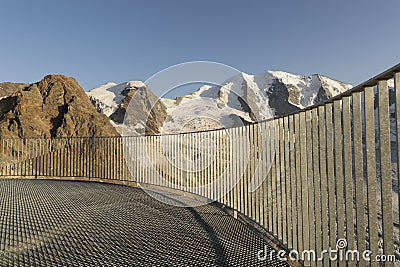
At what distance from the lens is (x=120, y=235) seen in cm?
248

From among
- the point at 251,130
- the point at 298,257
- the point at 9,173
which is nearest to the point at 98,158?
the point at 9,173

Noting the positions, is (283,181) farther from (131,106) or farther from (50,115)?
(131,106)

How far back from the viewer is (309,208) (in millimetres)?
1602

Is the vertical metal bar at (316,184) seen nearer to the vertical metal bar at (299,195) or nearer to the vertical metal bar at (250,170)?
the vertical metal bar at (299,195)

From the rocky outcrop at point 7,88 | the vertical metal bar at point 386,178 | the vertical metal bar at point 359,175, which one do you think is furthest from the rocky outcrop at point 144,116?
the rocky outcrop at point 7,88

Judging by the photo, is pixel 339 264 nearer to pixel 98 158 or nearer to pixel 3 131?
pixel 98 158

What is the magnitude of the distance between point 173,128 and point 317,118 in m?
5.33

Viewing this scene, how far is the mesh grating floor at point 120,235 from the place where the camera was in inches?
76.5

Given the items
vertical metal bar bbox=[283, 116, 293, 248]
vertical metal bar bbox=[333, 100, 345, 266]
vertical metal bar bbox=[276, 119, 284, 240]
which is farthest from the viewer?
vertical metal bar bbox=[276, 119, 284, 240]

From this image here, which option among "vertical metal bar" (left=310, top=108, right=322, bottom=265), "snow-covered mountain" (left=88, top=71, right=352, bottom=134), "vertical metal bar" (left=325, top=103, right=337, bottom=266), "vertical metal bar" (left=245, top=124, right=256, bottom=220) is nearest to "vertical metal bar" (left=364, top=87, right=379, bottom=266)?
"vertical metal bar" (left=325, top=103, right=337, bottom=266)

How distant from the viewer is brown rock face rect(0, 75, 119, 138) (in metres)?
8.70

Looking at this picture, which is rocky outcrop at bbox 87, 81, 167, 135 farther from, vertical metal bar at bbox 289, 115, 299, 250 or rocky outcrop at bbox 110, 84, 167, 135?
vertical metal bar at bbox 289, 115, 299, 250

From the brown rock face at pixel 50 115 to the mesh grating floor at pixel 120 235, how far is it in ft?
17.7

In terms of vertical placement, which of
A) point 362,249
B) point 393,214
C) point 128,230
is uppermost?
point 393,214
